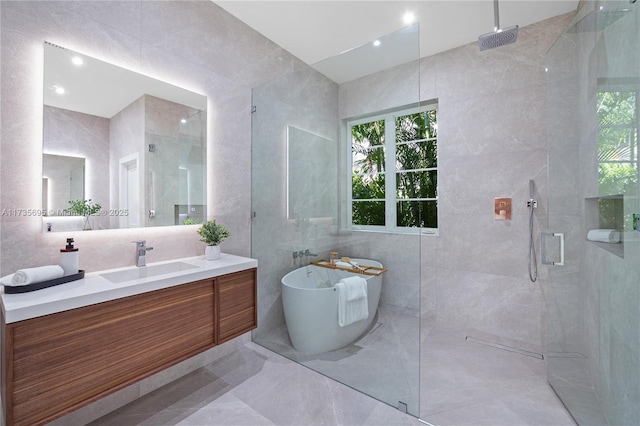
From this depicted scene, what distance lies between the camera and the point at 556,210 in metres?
1.84

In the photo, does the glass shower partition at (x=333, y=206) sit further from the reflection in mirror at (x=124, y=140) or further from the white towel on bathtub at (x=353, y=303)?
the reflection in mirror at (x=124, y=140)

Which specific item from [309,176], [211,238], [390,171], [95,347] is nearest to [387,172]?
[390,171]

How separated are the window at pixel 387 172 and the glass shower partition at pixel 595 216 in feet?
2.82

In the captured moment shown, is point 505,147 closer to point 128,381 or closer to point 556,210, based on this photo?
point 556,210

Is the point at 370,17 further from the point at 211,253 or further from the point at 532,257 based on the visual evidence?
the point at 532,257

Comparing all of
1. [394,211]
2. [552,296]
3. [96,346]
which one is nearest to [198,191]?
[96,346]

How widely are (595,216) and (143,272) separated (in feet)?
8.53

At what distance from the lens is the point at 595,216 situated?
1.50 metres

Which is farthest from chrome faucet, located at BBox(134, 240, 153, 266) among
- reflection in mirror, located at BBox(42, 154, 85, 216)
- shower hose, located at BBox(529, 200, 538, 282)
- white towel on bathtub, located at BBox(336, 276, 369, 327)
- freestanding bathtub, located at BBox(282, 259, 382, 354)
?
shower hose, located at BBox(529, 200, 538, 282)

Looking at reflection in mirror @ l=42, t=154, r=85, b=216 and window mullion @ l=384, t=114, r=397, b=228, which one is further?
window mullion @ l=384, t=114, r=397, b=228

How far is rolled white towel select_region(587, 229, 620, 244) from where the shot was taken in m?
1.33

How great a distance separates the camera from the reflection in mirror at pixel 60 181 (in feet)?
5.02

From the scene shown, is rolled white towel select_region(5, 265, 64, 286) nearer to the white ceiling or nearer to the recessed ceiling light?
the white ceiling

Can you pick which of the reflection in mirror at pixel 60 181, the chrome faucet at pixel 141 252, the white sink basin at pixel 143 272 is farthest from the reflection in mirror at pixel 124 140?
the white sink basin at pixel 143 272
